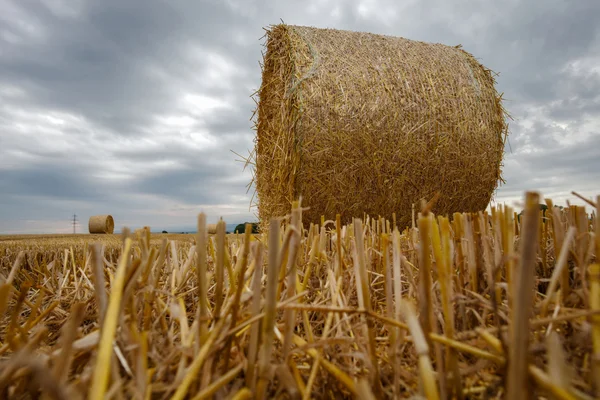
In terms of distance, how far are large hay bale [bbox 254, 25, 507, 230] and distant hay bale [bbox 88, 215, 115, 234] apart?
14.2 ft

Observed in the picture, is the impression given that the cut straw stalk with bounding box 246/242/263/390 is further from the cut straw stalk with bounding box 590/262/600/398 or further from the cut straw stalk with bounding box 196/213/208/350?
the cut straw stalk with bounding box 590/262/600/398

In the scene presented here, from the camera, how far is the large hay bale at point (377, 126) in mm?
3004

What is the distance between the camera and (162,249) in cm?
86

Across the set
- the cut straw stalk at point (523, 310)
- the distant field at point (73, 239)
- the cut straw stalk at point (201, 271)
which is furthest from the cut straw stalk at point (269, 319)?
the distant field at point (73, 239)

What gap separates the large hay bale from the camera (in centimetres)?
300

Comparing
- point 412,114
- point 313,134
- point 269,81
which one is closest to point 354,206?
point 313,134

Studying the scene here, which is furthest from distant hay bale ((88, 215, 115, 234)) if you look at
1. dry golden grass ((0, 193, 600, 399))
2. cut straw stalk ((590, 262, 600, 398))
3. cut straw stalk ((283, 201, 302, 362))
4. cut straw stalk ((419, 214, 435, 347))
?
cut straw stalk ((590, 262, 600, 398))

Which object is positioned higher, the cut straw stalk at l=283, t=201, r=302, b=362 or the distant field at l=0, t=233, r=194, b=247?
the distant field at l=0, t=233, r=194, b=247

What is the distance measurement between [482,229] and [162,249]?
26.3 inches

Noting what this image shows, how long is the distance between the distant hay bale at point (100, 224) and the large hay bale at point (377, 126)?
14.2 ft

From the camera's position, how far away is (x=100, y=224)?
22.0 ft

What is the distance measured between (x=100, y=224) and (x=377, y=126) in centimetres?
548

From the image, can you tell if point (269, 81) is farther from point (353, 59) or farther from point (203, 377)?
point (203, 377)

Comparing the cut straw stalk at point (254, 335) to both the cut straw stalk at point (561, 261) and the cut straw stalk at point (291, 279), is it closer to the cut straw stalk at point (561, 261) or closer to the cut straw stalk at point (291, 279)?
the cut straw stalk at point (291, 279)
